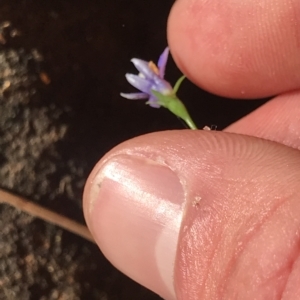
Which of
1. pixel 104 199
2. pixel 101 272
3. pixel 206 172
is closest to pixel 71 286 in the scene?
pixel 101 272

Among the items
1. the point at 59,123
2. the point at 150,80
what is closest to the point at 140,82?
the point at 150,80

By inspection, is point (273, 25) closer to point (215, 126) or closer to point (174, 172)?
point (215, 126)

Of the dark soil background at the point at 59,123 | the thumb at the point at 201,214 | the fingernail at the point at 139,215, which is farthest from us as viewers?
the dark soil background at the point at 59,123

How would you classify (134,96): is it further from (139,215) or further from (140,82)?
(139,215)

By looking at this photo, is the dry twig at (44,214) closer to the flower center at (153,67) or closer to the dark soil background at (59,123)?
the dark soil background at (59,123)

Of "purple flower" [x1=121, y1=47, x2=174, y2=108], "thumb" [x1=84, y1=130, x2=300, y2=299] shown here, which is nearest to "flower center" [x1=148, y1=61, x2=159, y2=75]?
"purple flower" [x1=121, y1=47, x2=174, y2=108]

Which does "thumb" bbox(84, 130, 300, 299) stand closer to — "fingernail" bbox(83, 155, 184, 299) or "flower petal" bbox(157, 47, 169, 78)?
"fingernail" bbox(83, 155, 184, 299)

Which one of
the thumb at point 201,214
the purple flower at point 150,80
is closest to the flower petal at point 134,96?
the purple flower at point 150,80
